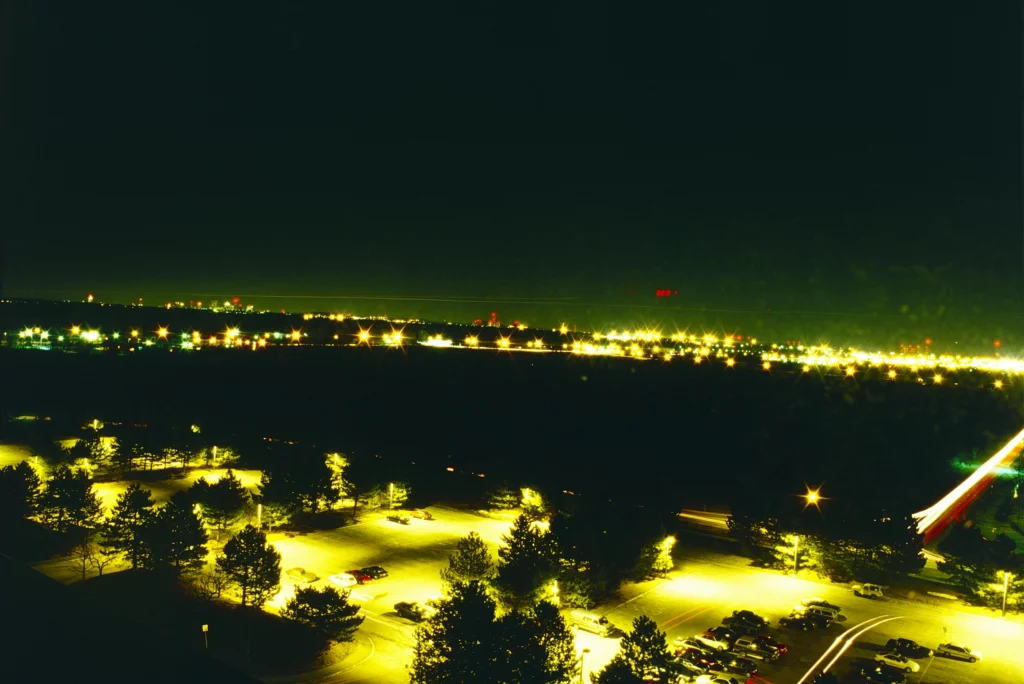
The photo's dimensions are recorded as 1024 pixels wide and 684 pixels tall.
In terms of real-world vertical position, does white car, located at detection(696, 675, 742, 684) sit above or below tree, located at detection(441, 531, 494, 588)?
below

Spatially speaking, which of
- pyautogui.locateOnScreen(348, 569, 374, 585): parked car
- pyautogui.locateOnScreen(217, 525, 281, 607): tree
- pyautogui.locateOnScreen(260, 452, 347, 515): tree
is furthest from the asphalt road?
pyautogui.locateOnScreen(260, 452, 347, 515): tree

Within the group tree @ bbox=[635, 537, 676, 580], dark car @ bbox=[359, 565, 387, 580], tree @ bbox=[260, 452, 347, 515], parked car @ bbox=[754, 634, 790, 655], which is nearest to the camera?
parked car @ bbox=[754, 634, 790, 655]

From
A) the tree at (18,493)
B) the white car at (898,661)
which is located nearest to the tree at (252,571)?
the tree at (18,493)

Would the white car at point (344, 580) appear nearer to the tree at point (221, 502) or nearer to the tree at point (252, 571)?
the tree at point (252, 571)

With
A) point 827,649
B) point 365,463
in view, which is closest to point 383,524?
point 365,463

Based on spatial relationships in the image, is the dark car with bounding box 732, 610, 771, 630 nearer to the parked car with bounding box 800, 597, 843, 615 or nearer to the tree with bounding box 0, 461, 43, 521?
the parked car with bounding box 800, 597, 843, 615

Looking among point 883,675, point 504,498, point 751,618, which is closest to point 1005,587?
point 883,675

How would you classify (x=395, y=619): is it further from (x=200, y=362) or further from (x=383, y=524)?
(x=200, y=362)
